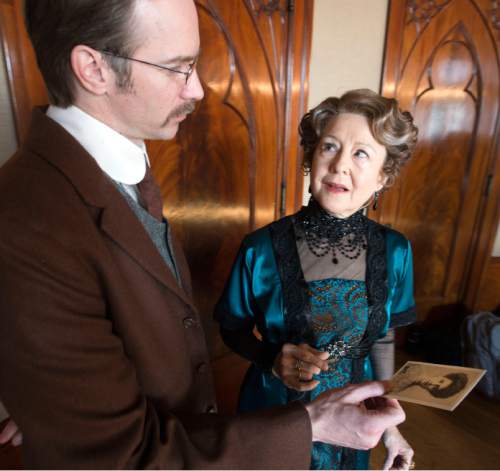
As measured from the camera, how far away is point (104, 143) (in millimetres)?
722

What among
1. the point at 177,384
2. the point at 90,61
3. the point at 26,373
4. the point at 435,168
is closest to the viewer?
the point at 26,373

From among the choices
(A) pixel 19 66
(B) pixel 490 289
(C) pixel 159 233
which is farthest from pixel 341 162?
(B) pixel 490 289

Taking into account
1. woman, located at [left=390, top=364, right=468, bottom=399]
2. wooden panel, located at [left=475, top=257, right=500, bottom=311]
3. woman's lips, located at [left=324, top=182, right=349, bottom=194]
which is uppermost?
woman's lips, located at [left=324, top=182, right=349, bottom=194]

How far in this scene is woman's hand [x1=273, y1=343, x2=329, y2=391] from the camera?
0.92m

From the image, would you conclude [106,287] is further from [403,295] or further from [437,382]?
[403,295]

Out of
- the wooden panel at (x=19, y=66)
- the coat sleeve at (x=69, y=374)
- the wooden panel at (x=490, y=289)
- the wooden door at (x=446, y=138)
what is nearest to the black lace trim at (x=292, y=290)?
the coat sleeve at (x=69, y=374)

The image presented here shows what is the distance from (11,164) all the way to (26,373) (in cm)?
36

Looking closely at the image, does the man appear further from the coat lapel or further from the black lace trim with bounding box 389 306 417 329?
the black lace trim with bounding box 389 306 417 329

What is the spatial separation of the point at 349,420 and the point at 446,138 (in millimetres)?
2193

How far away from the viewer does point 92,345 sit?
0.59 meters

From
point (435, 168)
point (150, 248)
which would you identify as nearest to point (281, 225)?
point (150, 248)

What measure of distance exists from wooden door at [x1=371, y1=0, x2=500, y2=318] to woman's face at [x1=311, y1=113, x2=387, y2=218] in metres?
1.17

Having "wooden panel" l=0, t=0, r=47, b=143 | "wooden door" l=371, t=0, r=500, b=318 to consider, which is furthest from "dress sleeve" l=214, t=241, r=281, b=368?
"wooden door" l=371, t=0, r=500, b=318

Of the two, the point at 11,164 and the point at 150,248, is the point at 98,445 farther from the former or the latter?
the point at 11,164
